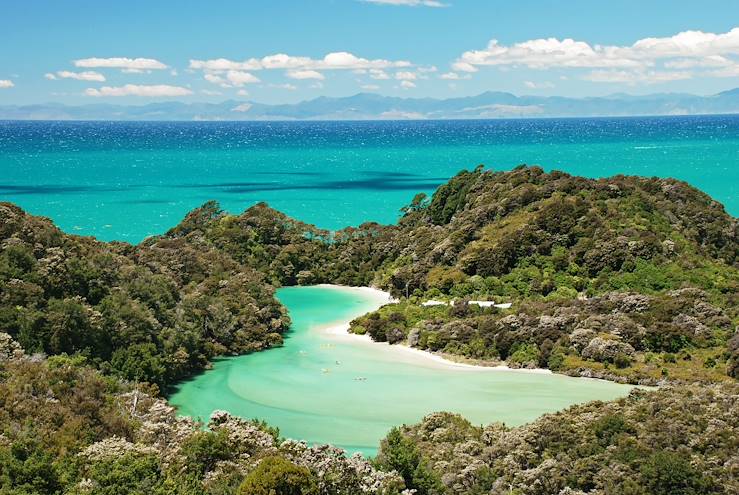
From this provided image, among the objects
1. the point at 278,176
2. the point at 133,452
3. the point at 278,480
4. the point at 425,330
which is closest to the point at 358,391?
the point at 425,330

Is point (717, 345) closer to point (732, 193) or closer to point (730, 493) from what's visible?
point (730, 493)

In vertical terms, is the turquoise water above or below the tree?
below

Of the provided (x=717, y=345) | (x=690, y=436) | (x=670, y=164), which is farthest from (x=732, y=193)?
(x=690, y=436)

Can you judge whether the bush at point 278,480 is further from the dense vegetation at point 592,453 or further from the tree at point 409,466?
the dense vegetation at point 592,453

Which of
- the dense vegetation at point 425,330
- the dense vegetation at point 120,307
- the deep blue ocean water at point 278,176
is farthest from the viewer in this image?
the deep blue ocean water at point 278,176

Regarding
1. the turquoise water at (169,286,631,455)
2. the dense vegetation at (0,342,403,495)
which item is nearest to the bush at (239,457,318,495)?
the dense vegetation at (0,342,403,495)

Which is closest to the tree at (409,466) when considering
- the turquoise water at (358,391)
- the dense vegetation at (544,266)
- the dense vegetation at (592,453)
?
the dense vegetation at (592,453)

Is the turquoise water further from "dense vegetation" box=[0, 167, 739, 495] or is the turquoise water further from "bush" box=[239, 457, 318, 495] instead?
"bush" box=[239, 457, 318, 495]

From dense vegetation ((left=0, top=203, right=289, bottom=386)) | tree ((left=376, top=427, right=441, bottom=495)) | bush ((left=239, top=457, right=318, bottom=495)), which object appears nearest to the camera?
bush ((left=239, top=457, right=318, bottom=495))
